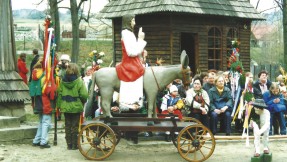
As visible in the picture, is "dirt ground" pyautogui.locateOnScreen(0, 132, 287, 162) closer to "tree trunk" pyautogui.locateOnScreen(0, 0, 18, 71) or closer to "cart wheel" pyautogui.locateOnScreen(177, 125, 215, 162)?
"cart wheel" pyautogui.locateOnScreen(177, 125, 215, 162)

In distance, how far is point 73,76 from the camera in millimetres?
9633

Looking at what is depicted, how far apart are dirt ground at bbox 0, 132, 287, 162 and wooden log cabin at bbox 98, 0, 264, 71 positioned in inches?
273

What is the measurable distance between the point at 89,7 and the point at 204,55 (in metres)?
18.5

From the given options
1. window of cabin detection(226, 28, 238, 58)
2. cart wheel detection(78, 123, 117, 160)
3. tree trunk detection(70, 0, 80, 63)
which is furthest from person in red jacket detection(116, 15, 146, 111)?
tree trunk detection(70, 0, 80, 63)

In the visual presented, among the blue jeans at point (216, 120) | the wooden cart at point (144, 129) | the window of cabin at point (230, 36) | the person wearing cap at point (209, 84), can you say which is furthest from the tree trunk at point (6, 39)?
the window of cabin at point (230, 36)

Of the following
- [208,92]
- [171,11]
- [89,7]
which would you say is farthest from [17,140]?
[89,7]

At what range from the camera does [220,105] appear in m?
11.3

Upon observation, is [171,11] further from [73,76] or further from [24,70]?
[73,76]

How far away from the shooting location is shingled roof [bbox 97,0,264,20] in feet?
53.4

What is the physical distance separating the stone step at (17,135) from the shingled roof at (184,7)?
7.21 m

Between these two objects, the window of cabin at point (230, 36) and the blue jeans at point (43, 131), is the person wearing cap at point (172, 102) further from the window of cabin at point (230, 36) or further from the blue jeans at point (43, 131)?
the window of cabin at point (230, 36)

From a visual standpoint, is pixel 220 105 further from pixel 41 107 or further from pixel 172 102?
pixel 41 107

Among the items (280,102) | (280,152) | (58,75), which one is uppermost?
(58,75)

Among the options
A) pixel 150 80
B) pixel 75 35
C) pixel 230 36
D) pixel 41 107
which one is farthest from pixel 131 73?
pixel 75 35
